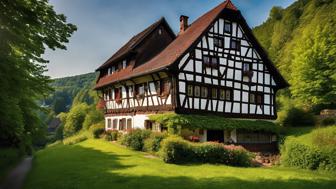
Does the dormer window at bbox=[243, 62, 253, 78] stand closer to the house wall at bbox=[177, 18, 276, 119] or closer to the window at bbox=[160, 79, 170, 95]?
the house wall at bbox=[177, 18, 276, 119]

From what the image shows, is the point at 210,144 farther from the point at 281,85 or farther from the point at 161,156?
the point at 281,85

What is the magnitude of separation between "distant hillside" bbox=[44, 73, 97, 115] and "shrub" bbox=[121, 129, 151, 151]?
77.9 m

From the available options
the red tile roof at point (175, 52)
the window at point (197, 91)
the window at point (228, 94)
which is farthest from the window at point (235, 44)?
the window at point (197, 91)

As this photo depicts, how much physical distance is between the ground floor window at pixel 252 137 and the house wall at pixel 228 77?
175 cm

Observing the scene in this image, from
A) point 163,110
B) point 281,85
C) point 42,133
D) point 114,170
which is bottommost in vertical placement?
point 114,170

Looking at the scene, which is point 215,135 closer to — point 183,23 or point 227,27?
point 227,27

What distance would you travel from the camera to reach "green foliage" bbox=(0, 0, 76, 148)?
1030cm

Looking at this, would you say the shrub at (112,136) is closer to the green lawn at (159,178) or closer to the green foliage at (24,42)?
the green lawn at (159,178)

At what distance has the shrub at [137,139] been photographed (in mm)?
25416

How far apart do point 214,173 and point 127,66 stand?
20705 millimetres

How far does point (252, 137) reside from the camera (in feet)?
99.3

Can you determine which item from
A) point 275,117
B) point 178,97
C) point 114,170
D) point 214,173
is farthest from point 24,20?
point 275,117

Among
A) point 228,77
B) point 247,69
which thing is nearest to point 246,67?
point 247,69

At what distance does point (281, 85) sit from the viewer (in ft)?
104
